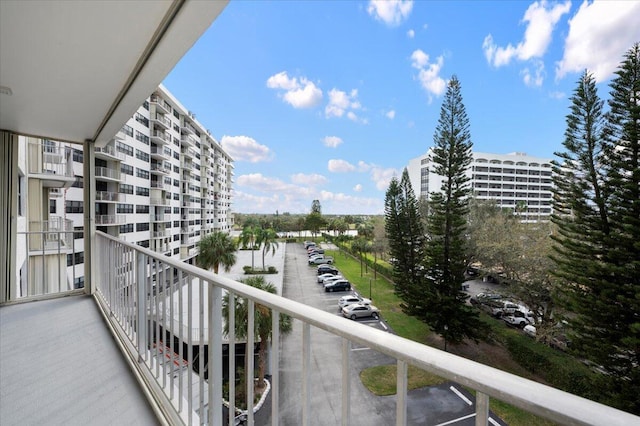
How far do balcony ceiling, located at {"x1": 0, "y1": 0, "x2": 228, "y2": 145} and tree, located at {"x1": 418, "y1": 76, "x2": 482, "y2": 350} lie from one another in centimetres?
1003

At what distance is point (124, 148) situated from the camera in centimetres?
1470

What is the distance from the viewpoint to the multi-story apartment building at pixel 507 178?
3578cm

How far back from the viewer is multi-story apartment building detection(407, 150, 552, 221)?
35.8 metres

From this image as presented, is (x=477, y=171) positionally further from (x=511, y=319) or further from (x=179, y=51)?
(x=179, y=51)

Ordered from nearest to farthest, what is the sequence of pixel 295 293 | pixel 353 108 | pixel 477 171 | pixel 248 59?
pixel 295 293 < pixel 248 59 < pixel 477 171 < pixel 353 108

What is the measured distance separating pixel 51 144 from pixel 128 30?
9169mm

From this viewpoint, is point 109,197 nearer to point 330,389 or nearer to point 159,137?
point 159,137

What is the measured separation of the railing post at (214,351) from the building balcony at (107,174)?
15.4 m

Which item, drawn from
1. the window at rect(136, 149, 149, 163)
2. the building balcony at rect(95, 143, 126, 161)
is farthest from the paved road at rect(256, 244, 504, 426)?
the window at rect(136, 149, 149, 163)

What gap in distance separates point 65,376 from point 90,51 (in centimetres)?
174

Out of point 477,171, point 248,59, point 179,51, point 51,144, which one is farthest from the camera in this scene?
point 477,171

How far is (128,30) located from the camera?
1.41 m

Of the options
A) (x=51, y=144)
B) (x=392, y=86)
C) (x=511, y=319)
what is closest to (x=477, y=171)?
(x=392, y=86)

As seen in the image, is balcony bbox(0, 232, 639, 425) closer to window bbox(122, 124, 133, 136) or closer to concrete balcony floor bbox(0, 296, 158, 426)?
concrete balcony floor bbox(0, 296, 158, 426)
